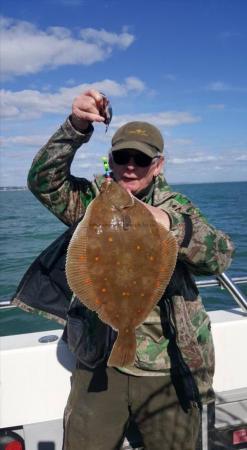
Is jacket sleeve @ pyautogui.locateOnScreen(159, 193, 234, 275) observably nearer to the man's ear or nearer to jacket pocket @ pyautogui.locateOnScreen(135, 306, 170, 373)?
the man's ear

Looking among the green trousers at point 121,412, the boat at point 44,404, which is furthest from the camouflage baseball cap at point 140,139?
the boat at point 44,404

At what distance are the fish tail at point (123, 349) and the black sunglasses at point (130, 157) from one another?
101 cm

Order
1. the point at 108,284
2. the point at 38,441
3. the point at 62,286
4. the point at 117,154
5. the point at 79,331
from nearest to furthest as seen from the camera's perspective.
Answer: the point at 108,284, the point at 117,154, the point at 79,331, the point at 62,286, the point at 38,441

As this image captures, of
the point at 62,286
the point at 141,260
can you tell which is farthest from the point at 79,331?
the point at 141,260

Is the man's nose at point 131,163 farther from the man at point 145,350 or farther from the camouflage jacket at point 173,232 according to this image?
the camouflage jacket at point 173,232

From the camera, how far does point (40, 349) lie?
354cm

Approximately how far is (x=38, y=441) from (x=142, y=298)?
74.9 inches

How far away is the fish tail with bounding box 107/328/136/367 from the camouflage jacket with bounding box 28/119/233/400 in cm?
48

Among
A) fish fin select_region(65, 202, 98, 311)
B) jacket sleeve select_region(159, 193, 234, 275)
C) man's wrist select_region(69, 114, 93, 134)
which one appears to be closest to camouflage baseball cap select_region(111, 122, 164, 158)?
man's wrist select_region(69, 114, 93, 134)

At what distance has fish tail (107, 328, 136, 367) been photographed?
2.21m

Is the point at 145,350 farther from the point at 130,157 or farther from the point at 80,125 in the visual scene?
the point at 80,125

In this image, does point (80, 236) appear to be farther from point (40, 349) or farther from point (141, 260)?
point (40, 349)

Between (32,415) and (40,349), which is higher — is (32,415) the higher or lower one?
the lower one

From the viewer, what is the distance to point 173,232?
236cm
